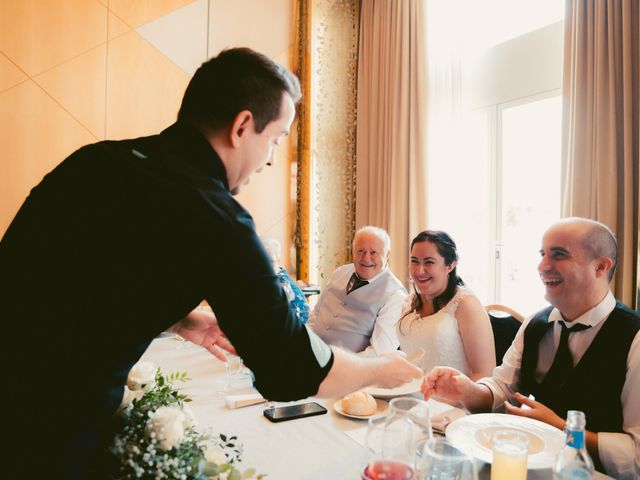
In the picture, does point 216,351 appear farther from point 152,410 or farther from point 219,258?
point 219,258

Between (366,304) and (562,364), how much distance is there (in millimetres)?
1344

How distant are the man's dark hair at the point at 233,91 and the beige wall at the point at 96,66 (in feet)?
10.1

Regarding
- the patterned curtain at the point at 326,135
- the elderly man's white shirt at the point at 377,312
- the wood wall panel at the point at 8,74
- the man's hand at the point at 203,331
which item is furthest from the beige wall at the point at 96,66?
the man's hand at the point at 203,331

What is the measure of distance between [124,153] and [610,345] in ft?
4.88

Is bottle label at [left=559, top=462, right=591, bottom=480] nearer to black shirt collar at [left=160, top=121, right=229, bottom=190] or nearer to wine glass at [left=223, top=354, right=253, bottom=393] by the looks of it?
black shirt collar at [left=160, top=121, right=229, bottom=190]

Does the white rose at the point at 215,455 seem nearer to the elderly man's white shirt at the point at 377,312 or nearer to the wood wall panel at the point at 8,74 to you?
the elderly man's white shirt at the point at 377,312

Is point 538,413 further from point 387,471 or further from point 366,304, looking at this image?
point 366,304

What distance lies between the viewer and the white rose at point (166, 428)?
98 centimetres

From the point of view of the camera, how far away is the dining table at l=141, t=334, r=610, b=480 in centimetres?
117

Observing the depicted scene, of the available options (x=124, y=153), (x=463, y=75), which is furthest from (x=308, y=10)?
(x=124, y=153)

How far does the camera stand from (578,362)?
162 cm

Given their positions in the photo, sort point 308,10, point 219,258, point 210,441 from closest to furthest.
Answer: point 219,258 → point 210,441 → point 308,10

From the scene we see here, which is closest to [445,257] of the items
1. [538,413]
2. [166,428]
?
[538,413]

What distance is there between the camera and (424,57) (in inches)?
165
